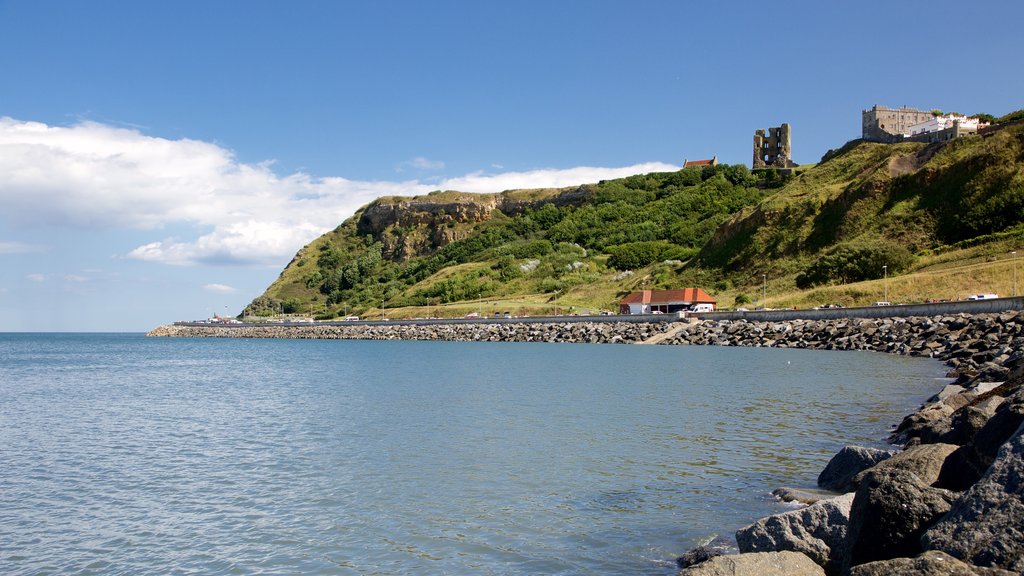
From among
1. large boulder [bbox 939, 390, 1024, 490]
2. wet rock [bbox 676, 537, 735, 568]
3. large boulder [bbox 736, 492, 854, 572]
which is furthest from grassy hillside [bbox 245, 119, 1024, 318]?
large boulder [bbox 736, 492, 854, 572]

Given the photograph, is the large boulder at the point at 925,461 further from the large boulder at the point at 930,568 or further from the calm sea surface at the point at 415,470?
the large boulder at the point at 930,568

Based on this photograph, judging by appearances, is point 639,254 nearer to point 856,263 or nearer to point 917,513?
point 856,263

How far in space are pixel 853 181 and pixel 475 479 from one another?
4047 inches

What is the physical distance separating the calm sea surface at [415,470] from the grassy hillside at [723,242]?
168 feet

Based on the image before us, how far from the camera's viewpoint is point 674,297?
309 ft

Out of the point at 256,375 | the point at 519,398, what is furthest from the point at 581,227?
the point at 519,398

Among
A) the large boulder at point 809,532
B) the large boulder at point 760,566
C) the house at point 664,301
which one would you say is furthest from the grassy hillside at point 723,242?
the large boulder at point 760,566

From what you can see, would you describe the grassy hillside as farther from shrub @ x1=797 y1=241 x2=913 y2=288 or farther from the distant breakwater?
the distant breakwater

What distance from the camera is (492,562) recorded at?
10797mm

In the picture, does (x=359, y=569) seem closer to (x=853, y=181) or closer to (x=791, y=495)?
(x=791, y=495)

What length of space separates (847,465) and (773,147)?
19354 centimetres

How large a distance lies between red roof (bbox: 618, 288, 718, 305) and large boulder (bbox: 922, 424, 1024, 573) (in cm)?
8659

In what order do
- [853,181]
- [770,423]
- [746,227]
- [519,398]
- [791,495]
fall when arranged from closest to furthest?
[791,495] → [770,423] → [519,398] → [853,181] → [746,227]

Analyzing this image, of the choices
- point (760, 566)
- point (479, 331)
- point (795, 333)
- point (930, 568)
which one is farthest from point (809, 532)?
point (479, 331)
